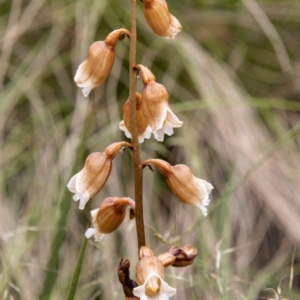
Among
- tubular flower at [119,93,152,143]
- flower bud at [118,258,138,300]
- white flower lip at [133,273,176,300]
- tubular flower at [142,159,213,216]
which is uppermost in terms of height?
tubular flower at [119,93,152,143]

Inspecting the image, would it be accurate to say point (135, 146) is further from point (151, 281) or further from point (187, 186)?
point (151, 281)

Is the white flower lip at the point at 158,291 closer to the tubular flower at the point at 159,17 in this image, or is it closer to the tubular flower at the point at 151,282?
the tubular flower at the point at 151,282

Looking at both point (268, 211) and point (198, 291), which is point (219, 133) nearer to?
point (268, 211)

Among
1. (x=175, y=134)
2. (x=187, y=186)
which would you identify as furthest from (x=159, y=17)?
(x=175, y=134)

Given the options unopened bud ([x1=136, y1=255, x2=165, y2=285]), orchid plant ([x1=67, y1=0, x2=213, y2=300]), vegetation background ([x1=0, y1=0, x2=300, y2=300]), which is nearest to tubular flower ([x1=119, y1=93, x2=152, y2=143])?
orchid plant ([x1=67, y1=0, x2=213, y2=300])

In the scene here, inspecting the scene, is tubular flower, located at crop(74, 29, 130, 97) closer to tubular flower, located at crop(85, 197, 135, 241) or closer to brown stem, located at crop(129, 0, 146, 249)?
brown stem, located at crop(129, 0, 146, 249)

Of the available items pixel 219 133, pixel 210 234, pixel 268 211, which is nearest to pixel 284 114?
pixel 219 133

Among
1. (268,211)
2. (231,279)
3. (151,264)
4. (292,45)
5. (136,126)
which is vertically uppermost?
(136,126)
